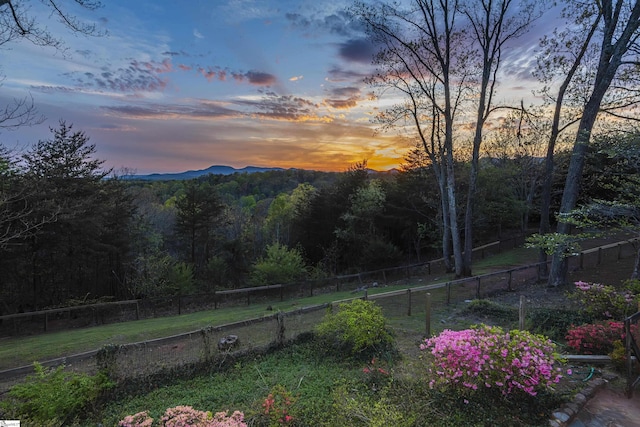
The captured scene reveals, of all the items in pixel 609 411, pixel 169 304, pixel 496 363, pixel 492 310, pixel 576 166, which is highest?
pixel 576 166

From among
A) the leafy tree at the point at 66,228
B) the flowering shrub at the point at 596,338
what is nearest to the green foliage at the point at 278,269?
the leafy tree at the point at 66,228

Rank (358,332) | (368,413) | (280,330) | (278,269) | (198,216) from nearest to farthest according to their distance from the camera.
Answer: (368,413), (358,332), (280,330), (278,269), (198,216)

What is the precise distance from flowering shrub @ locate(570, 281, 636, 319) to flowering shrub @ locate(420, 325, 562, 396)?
4.27 meters

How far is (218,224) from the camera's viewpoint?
24.8 metres

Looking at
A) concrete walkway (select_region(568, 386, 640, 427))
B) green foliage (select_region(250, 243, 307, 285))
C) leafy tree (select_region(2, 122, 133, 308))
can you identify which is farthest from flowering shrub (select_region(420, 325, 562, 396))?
green foliage (select_region(250, 243, 307, 285))

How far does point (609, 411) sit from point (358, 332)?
348 centimetres

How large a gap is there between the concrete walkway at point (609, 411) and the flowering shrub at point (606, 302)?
3.17 meters

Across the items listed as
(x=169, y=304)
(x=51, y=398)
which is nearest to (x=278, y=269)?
(x=169, y=304)

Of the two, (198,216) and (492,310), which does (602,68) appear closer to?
(492,310)

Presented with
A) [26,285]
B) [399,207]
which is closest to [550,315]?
[399,207]

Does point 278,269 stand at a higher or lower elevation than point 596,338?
lower

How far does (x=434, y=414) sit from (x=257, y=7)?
38.6 ft

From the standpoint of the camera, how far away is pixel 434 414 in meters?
3.63

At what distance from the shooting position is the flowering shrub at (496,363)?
3.77m
